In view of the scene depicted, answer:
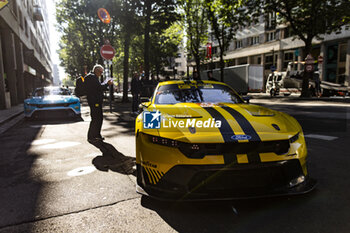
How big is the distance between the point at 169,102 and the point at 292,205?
218cm

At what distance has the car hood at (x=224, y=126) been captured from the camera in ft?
8.14

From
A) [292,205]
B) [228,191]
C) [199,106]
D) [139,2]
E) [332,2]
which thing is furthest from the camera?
[332,2]

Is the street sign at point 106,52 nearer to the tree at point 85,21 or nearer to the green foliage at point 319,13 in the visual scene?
the tree at point 85,21

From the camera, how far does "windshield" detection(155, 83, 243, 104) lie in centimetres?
408

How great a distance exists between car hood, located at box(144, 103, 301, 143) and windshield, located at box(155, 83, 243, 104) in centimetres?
75

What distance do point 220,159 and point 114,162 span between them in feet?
8.09

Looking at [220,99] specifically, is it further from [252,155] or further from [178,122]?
[252,155]

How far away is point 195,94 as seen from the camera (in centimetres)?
425

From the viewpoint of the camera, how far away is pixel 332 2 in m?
17.6

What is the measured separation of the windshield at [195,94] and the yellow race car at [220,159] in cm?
123

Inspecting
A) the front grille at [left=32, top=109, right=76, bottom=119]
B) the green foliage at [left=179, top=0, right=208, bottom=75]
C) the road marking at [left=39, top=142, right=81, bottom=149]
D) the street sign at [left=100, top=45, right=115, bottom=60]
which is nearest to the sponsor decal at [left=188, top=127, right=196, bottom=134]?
the road marking at [left=39, top=142, right=81, bottom=149]

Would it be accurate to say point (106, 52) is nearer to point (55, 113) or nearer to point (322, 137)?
point (55, 113)

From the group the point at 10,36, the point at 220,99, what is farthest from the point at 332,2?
the point at 10,36

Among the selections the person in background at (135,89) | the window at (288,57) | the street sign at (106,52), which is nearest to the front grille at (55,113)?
the street sign at (106,52)
